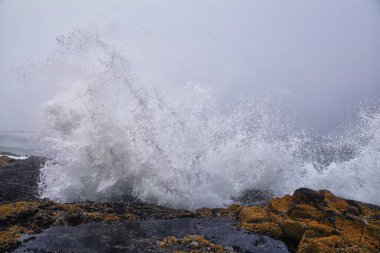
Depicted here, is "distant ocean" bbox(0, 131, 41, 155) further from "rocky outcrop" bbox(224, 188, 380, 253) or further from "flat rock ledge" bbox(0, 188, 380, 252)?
"rocky outcrop" bbox(224, 188, 380, 253)

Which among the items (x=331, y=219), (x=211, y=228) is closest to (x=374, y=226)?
(x=331, y=219)

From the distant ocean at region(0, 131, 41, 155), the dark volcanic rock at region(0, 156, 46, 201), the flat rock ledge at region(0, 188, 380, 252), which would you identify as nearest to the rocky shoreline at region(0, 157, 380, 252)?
the flat rock ledge at region(0, 188, 380, 252)

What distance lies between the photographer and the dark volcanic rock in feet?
54.1

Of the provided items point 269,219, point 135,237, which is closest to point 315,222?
point 269,219

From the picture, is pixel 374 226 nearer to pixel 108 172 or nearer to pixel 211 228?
A: pixel 211 228

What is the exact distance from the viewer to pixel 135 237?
1112 centimetres

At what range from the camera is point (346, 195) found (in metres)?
23.4

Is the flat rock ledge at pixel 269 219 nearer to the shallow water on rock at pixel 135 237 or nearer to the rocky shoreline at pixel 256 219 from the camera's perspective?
the rocky shoreline at pixel 256 219

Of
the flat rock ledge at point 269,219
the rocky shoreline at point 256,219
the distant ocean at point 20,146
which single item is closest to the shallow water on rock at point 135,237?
the rocky shoreline at point 256,219

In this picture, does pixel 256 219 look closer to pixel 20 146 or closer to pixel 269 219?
pixel 269 219

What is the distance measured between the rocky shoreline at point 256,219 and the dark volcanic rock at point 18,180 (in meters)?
0.12

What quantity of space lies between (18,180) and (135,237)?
13648 mm

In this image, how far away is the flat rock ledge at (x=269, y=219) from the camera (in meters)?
10.4

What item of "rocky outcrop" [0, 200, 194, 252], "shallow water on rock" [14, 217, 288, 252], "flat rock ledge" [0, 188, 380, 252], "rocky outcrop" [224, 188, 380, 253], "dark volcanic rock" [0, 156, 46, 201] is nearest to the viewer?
"shallow water on rock" [14, 217, 288, 252]
